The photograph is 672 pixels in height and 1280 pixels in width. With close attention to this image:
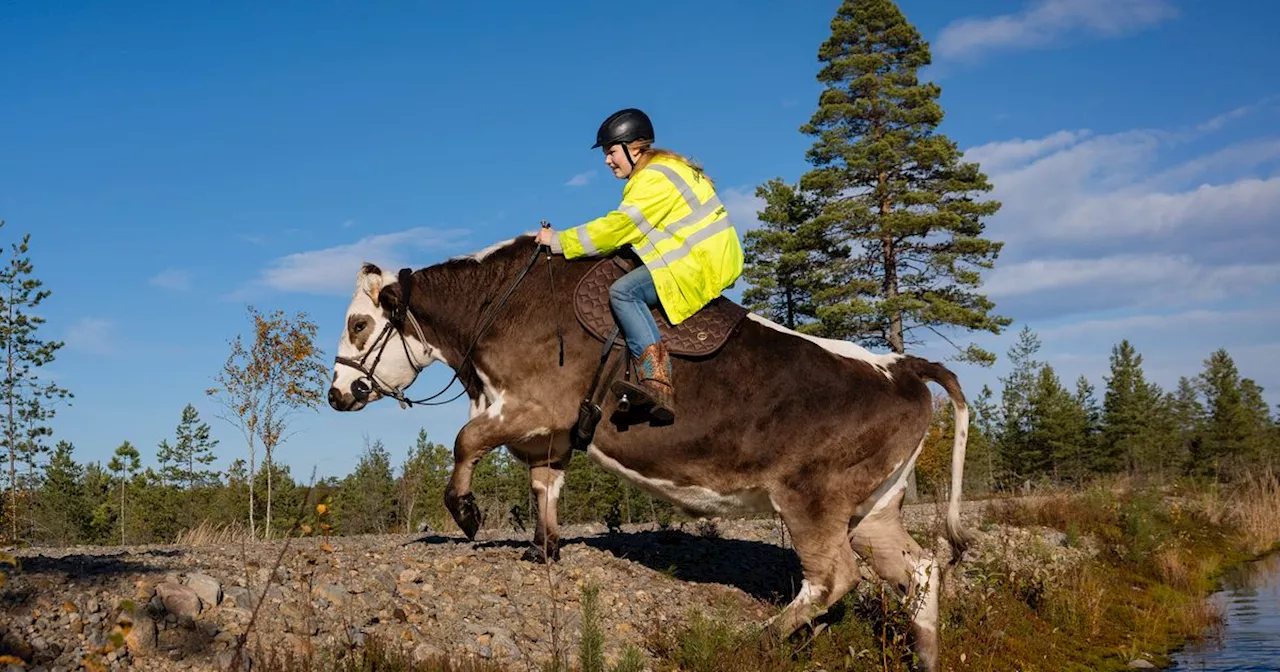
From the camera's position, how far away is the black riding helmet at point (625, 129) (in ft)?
22.7

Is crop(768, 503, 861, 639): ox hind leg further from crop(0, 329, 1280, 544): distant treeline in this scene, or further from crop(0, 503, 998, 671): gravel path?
crop(0, 329, 1280, 544): distant treeline

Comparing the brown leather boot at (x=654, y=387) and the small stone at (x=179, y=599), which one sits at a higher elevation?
the brown leather boot at (x=654, y=387)

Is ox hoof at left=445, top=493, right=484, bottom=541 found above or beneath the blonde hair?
beneath

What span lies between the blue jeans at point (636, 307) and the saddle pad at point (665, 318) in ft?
0.31

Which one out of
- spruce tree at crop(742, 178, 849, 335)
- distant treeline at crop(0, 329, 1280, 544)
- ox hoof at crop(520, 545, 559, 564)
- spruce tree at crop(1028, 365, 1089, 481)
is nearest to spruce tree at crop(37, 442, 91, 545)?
distant treeline at crop(0, 329, 1280, 544)

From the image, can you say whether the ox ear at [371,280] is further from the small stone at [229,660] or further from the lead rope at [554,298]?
the small stone at [229,660]

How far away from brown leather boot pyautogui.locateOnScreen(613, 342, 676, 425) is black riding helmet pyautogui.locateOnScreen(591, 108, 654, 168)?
1568 mm

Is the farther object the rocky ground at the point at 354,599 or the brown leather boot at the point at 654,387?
the brown leather boot at the point at 654,387

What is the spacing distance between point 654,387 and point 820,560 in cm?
159

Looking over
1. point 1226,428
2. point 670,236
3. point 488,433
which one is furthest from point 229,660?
point 1226,428

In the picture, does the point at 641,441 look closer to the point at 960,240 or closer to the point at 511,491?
the point at 960,240

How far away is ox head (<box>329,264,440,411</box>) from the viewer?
7.50 m

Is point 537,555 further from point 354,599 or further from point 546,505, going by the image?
point 354,599

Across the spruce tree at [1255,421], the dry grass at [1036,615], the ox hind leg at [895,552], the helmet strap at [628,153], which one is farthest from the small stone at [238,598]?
the spruce tree at [1255,421]
